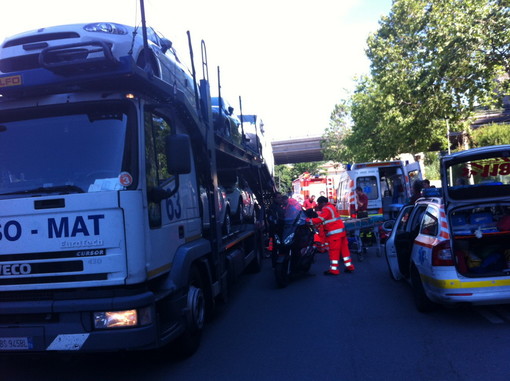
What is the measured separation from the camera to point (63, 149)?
4.09 meters

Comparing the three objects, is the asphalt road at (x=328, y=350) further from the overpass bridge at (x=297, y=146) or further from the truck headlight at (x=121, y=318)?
the overpass bridge at (x=297, y=146)

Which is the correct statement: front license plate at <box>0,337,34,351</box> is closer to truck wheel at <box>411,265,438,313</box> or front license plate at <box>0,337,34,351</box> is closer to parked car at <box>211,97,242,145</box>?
parked car at <box>211,97,242,145</box>

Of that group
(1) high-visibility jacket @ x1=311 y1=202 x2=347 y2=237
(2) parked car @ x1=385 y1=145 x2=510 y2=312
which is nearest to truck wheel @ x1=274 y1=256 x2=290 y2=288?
(1) high-visibility jacket @ x1=311 y1=202 x2=347 y2=237

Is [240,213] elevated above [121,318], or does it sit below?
above

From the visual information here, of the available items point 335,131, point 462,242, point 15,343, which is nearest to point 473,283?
point 462,242

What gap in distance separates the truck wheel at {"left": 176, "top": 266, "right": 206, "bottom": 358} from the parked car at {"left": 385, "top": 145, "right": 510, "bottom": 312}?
9.19 ft

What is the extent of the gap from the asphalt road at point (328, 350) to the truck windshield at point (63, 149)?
5.75 ft

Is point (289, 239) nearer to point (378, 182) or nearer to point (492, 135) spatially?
point (378, 182)

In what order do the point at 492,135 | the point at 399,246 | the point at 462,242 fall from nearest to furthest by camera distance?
the point at 462,242
the point at 399,246
the point at 492,135

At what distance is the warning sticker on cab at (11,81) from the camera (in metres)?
4.12

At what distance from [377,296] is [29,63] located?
5859 millimetres

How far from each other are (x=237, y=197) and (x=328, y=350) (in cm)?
488

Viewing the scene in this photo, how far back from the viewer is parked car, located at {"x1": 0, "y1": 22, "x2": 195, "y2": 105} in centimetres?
394

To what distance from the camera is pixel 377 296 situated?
746 cm
